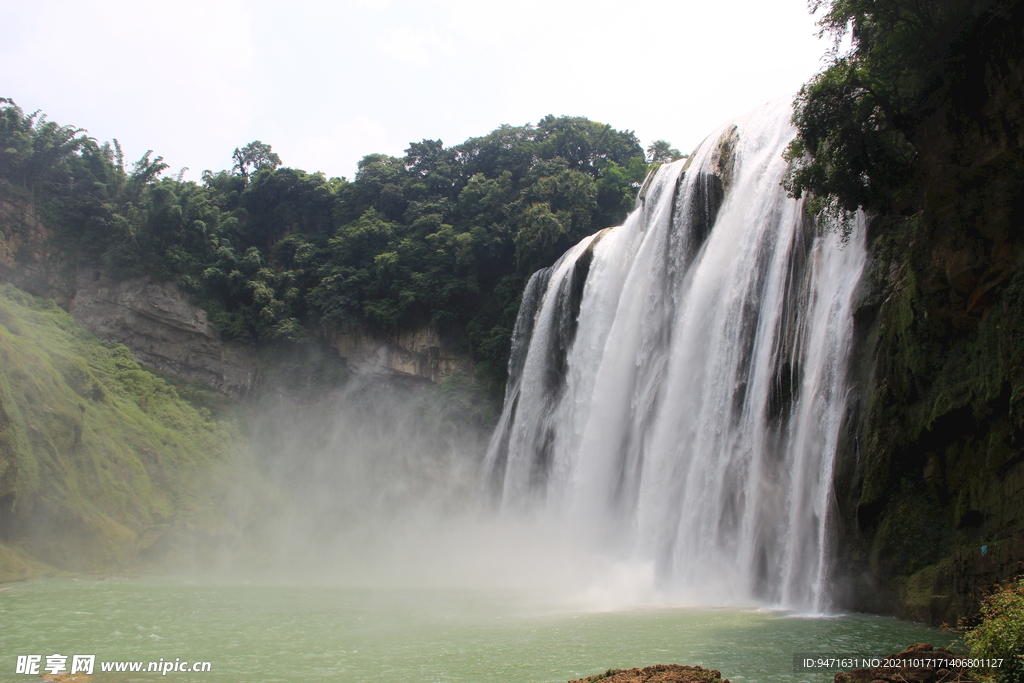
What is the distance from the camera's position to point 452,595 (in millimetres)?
20703

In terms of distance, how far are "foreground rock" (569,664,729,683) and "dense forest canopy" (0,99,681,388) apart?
92.8ft

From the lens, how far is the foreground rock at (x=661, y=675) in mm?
8242

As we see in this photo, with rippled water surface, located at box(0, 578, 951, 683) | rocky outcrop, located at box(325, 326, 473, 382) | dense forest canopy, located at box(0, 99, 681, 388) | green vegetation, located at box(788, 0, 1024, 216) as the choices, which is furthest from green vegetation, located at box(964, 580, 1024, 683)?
rocky outcrop, located at box(325, 326, 473, 382)

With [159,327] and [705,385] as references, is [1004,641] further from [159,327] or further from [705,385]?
[159,327]

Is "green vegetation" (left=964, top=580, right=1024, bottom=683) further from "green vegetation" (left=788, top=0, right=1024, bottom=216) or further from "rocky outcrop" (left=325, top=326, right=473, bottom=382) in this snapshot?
"rocky outcrop" (left=325, top=326, right=473, bottom=382)

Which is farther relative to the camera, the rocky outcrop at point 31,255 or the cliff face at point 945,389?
the rocky outcrop at point 31,255

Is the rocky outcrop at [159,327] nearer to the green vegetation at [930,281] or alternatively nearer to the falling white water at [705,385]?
the falling white water at [705,385]

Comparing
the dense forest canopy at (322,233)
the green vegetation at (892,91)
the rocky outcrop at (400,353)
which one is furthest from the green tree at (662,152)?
the green vegetation at (892,91)

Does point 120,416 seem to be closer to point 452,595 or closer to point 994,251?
point 452,595

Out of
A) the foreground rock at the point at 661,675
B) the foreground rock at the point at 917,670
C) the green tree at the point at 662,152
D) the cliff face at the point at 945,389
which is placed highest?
the green tree at the point at 662,152

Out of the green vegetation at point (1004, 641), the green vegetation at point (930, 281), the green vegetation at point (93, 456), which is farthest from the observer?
the green vegetation at point (93, 456)

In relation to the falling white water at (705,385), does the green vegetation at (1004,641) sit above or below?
below

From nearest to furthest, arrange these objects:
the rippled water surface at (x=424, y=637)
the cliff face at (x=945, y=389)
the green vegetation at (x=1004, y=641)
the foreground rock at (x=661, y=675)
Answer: the green vegetation at (x=1004, y=641) < the foreground rock at (x=661, y=675) < the rippled water surface at (x=424, y=637) < the cliff face at (x=945, y=389)

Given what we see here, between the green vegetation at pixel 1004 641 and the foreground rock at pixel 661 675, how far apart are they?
8.55ft
